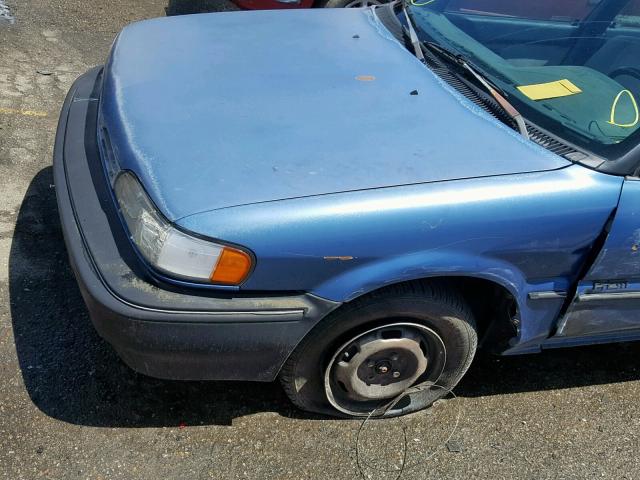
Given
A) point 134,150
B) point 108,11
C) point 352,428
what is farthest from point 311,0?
point 352,428

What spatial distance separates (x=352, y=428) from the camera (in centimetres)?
252

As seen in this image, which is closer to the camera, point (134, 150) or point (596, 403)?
point (134, 150)

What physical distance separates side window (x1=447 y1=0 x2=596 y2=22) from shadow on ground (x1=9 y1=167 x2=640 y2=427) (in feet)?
5.07

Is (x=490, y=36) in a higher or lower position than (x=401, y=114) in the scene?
higher

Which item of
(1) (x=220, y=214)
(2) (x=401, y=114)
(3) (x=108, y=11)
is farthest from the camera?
(3) (x=108, y=11)

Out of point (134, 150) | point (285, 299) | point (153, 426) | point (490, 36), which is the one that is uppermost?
point (490, 36)

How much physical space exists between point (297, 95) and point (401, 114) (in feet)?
1.33

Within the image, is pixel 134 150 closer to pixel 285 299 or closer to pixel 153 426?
pixel 285 299

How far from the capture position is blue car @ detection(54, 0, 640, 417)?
1.97 m

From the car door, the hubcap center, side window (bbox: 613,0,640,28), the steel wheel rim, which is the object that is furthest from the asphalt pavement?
side window (bbox: 613,0,640,28)

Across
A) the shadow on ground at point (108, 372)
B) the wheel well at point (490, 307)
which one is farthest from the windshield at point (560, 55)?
the shadow on ground at point (108, 372)

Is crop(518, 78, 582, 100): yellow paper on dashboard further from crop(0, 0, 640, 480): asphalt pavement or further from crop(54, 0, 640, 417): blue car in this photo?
crop(0, 0, 640, 480): asphalt pavement

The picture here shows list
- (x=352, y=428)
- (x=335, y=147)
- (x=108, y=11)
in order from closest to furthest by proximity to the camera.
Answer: (x=335, y=147)
(x=352, y=428)
(x=108, y=11)

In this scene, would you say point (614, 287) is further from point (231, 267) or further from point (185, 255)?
point (185, 255)
